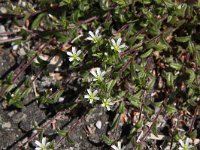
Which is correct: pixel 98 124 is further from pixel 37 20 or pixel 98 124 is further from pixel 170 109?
pixel 37 20

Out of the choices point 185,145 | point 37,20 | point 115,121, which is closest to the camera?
point 185,145

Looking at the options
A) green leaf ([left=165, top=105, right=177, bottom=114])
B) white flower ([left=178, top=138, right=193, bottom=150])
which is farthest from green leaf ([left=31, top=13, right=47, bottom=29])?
white flower ([left=178, top=138, right=193, bottom=150])

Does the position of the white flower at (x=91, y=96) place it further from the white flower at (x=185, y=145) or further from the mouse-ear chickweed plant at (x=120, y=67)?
the white flower at (x=185, y=145)

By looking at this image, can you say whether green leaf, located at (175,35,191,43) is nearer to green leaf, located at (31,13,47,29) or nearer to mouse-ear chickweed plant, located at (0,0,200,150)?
mouse-ear chickweed plant, located at (0,0,200,150)

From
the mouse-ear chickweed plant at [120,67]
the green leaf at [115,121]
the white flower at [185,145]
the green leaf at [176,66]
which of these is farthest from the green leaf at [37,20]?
the white flower at [185,145]

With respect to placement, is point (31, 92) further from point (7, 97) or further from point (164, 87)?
point (164, 87)

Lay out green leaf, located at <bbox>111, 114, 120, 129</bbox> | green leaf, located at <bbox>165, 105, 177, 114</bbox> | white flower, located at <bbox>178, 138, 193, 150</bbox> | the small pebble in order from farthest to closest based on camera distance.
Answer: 1. the small pebble
2. green leaf, located at <bbox>111, 114, 120, 129</bbox>
3. green leaf, located at <bbox>165, 105, 177, 114</bbox>
4. white flower, located at <bbox>178, 138, 193, 150</bbox>

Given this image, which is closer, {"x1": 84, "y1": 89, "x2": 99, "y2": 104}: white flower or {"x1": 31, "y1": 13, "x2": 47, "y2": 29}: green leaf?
{"x1": 84, "y1": 89, "x2": 99, "y2": 104}: white flower

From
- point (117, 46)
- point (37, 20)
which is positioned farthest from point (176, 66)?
point (37, 20)

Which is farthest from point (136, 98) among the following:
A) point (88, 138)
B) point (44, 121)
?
point (44, 121)
